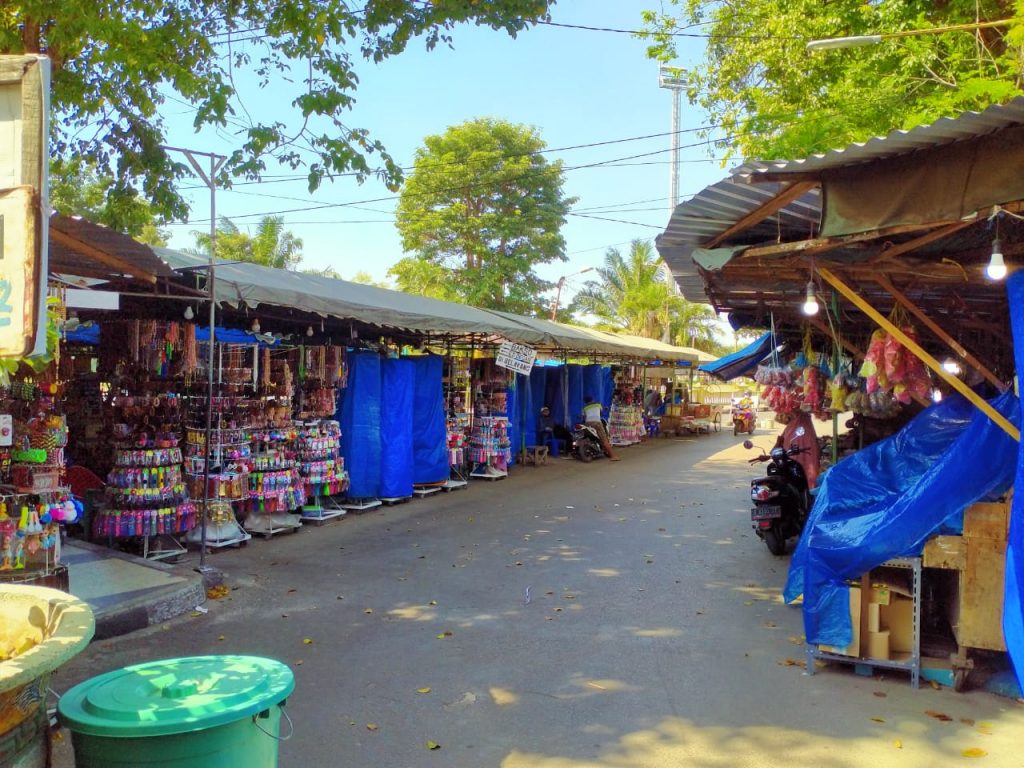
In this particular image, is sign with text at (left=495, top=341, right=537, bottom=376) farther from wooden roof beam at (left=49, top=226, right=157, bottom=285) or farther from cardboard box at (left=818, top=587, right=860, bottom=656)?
cardboard box at (left=818, top=587, right=860, bottom=656)

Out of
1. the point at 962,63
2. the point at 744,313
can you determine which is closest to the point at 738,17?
the point at 962,63

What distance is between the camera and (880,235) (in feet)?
13.8

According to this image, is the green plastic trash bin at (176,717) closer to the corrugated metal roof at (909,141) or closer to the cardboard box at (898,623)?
the corrugated metal roof at (909,141)

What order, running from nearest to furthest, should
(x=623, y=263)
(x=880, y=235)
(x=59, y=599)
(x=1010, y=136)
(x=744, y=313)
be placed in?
1. (x=59, y=599)
2. (x=1010, y=136)
3. (x=880, y=235)
4. (x=744, y=313)
5. (x=623, y=263)

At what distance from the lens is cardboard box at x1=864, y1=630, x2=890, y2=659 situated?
4938 mm

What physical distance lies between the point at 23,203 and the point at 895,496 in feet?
17.3

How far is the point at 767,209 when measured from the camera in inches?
184

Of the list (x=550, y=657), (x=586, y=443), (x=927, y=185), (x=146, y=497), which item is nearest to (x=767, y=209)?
(x=927, y=185)

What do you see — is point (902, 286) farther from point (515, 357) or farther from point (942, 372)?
point (515, 357)

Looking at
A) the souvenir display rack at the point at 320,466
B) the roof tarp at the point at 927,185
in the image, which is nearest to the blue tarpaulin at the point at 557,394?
the souvenir display rack at the point at 320,466

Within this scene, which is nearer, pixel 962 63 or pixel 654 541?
pixel 654 541

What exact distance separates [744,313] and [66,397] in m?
8.66

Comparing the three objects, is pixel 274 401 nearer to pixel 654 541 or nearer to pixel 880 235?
pixel 654 541

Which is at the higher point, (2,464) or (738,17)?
(738,17)
